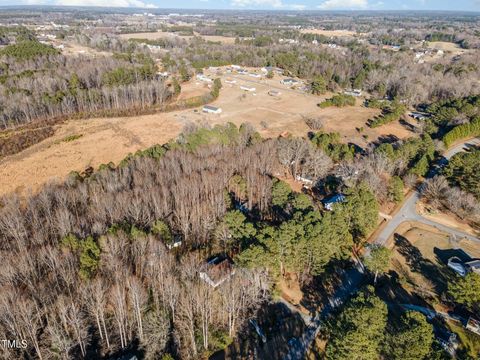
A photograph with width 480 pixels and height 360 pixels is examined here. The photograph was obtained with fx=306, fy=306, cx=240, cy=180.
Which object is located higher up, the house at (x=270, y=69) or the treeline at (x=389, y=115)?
the house at (x=270, y=69)

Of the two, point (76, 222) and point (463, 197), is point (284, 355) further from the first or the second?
point (463, 197)

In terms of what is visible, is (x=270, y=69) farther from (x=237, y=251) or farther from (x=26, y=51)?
(x=237, y=251)

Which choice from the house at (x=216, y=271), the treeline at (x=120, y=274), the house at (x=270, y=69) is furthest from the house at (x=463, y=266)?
the house at (x=270, y=69)

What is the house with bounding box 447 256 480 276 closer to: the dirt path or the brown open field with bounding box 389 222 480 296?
the brown open field with bounding box 389 222 480 296

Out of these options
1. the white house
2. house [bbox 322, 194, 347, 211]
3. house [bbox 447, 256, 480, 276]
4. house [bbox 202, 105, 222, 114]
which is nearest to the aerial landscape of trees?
house [bbox 322, 194, 347, 211]

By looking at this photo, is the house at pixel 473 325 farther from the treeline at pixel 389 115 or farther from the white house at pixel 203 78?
the white house at pixel 203 78

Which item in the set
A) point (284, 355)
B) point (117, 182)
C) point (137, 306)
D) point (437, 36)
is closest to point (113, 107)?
point (117, 182)
